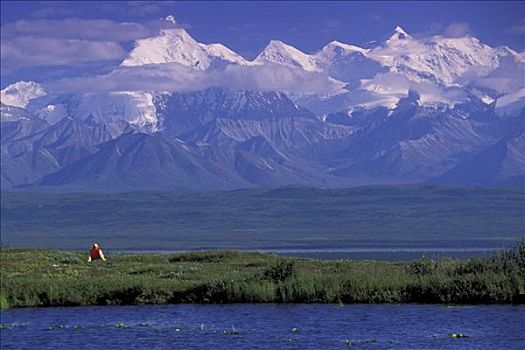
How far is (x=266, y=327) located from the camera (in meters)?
41.9

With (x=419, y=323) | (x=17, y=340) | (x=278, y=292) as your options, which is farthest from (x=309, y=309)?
(x=17, y=340)

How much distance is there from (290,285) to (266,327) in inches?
301

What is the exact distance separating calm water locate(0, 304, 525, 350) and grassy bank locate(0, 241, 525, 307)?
1.24 metres

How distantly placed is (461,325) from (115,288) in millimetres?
16627

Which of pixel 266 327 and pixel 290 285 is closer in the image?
pixel 266 327

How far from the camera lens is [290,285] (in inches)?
1946

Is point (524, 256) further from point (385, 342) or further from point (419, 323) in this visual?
point (385, 342)

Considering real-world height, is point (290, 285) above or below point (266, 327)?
→ above

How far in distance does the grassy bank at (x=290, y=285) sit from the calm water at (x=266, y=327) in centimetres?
124

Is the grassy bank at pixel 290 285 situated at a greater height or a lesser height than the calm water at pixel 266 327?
greater

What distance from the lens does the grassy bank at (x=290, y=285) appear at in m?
47.6

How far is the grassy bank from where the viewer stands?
1874 inches

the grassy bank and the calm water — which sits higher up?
the grassy bank

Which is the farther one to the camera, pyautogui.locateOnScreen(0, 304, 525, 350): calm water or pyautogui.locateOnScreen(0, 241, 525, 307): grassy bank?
pyautogui.locateOnScreen(0, 241, 525, 307): grassy bank
